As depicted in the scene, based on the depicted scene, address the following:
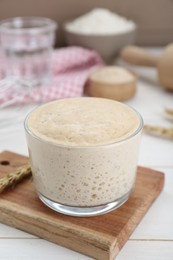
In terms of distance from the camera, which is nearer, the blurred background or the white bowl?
the white bowl

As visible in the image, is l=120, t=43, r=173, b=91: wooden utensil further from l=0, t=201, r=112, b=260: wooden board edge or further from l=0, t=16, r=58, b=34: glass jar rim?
l=0, t=201, r=112, b=260: wooden board edge

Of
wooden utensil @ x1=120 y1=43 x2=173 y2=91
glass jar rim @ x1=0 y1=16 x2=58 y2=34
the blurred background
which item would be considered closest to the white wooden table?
wooden utensil @ x1=120 y1=43 x2=173 y2=91

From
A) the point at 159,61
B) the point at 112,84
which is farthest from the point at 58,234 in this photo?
the point at 159,61

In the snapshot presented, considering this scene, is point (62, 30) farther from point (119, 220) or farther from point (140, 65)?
point (119, 220)

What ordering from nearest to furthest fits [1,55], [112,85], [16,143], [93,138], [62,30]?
[93,138]
[16,143]
[112,85]
[1,55]
[62,30]

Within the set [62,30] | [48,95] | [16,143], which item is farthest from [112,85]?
[62,30]
